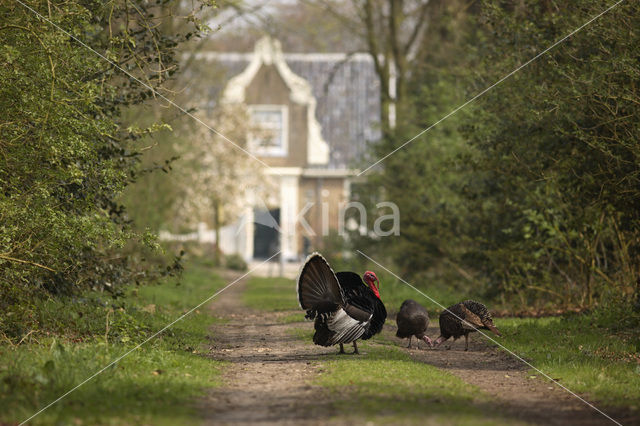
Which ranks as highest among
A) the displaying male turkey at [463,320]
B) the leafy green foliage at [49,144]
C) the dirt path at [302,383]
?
the leafy green foliage at [49,144]

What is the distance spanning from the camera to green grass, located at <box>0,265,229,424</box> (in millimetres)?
8227

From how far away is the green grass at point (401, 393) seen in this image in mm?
8117

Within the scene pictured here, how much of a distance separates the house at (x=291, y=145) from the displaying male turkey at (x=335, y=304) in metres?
34.8

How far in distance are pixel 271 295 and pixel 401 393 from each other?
55.2ft

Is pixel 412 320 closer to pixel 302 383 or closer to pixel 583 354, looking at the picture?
pixel 583 354

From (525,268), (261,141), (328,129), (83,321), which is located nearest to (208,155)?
(261,141)

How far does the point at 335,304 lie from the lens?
1230 cm

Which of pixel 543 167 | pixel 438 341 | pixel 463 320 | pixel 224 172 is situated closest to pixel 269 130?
pixel 224 172

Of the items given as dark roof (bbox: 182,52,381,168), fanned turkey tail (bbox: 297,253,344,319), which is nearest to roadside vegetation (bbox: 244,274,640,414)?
fanned turkey tail (bbox: 297,253,344,319)

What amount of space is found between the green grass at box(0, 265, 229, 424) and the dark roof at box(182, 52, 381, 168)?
117 ft

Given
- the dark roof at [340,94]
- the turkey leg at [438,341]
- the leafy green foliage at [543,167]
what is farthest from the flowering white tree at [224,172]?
the turkey leg at [438,341]

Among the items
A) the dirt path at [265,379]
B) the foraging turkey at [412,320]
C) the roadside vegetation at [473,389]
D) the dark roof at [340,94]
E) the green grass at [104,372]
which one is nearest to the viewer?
the green grass at [104,372]

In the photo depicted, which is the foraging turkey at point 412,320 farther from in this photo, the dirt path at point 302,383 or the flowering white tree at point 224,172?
the flowering white tree at point 224,172

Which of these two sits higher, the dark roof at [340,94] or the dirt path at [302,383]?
the dark roof at [340,94]
